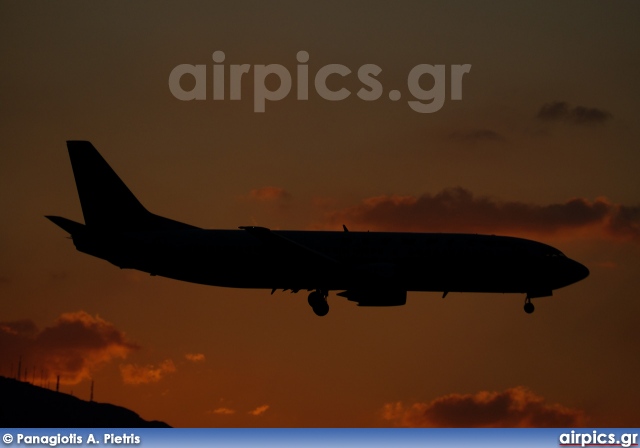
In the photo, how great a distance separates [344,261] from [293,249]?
3789mm

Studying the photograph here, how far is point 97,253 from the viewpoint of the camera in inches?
2707

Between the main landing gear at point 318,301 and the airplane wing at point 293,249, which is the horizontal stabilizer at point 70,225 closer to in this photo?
the airplane wing at point 293,249

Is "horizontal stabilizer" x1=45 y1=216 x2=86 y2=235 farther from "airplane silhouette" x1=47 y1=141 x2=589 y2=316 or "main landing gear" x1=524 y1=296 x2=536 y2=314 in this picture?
"main landing gear" x1=524 y1=296 x2=536 y2=314

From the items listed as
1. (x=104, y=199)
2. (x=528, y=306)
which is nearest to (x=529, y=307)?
(x=528, y=306)

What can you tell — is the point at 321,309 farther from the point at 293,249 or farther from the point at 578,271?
the point at 578,271

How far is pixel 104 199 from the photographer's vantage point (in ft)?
237

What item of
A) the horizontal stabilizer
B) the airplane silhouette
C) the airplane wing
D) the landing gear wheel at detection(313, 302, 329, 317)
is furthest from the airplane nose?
the horizontal stabilizer

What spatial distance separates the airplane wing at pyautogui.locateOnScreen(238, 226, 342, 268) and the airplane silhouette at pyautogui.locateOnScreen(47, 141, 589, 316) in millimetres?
60

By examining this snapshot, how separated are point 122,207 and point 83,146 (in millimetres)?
5036

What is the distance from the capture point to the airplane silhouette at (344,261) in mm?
67250

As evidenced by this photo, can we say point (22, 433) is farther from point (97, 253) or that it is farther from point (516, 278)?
point (516, 278)

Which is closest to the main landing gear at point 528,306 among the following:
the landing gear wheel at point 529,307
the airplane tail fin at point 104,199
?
the landing gear wheel at point 529,307

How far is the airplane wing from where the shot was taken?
65812 mm

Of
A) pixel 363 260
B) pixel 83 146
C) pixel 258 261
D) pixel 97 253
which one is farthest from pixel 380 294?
pixel 83 146
